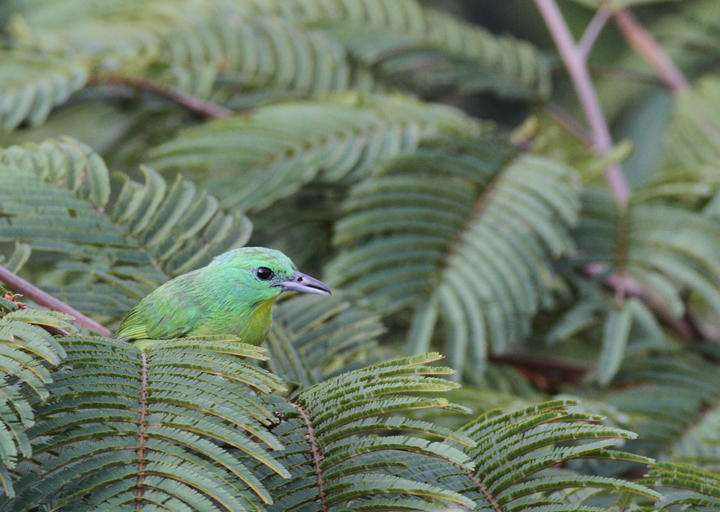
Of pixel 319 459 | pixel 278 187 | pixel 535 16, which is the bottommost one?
pixel 319 459

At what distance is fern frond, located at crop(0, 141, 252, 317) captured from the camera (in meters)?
1.83

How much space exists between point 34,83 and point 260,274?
178 centimetres

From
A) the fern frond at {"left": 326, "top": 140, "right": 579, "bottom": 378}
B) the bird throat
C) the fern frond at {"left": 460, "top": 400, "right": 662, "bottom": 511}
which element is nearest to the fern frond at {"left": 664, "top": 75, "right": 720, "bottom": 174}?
the fern frond at {"left": 326, "top": 140, "right": 579, "bottom": 378}

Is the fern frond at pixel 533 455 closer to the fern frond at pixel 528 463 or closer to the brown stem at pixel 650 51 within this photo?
the fern frond at pixel 528 463

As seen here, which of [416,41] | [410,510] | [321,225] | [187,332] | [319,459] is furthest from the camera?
[416,41]

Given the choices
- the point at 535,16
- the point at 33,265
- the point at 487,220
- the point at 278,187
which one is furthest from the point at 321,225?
the point at 535,16

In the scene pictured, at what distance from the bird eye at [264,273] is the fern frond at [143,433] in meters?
0.68

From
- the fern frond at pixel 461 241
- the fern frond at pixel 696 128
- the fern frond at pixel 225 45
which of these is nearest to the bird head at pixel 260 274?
the fern frond at pixel 461 241

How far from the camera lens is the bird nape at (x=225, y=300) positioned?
6.05 ft

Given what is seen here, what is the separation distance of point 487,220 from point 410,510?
1811 mm

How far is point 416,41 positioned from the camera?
3.80 metres

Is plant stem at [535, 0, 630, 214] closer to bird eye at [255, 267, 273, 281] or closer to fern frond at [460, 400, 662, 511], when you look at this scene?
bird eye at [255, 267, 273, 281]

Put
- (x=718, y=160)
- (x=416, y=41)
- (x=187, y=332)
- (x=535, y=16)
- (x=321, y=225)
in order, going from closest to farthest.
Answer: (x=187, y=332) < (x=321, y=225) < (x=718, y=160) < (x=416, y=41) < (x=535, y=16)

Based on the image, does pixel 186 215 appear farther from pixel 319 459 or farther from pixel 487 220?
pixel 487 220
